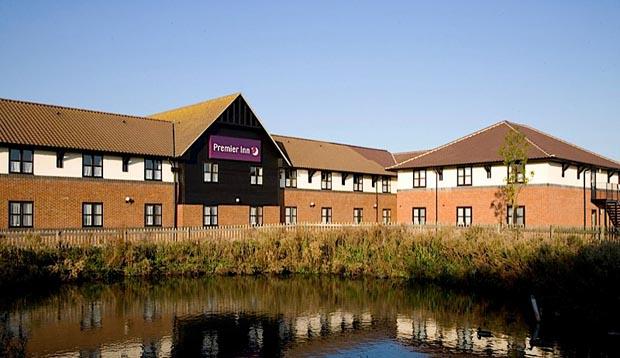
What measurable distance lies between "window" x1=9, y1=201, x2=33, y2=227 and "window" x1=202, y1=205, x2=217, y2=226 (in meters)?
10.8

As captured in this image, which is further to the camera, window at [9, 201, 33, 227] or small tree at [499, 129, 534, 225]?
small tree at [499, 129, 534, 225]

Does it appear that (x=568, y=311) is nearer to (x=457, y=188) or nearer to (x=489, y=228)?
(x=489, y=228)

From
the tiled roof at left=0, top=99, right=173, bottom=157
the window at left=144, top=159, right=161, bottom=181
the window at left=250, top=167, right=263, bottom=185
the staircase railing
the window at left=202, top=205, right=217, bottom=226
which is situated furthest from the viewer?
the window at left=250, top=167, right=263, bottom=185

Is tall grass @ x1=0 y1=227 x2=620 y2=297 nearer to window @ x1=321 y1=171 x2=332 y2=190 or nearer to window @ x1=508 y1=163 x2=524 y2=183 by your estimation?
window @ x1=508 y1=163 x2=524 y2=183

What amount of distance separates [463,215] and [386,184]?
1170 cm

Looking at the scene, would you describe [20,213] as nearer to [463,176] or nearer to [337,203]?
[337,203]

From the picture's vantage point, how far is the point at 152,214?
37.1 meters

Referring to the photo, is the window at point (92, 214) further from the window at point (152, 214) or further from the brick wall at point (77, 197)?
the window at point (152, 214)

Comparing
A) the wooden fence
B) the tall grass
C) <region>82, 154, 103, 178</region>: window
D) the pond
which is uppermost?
<region>82, 154, 103, 178</region>: window

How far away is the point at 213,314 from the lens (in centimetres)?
2072

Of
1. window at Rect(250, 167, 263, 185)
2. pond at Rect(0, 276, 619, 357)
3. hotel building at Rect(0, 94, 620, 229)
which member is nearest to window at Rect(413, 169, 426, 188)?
hotel building at Rect(0, 94, 620, 229)

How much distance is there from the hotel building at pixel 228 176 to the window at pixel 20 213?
52 millimetres

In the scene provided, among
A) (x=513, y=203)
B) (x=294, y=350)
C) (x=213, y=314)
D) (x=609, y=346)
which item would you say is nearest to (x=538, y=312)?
(x=609, y=346)

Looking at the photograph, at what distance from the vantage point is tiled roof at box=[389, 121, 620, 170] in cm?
4019
